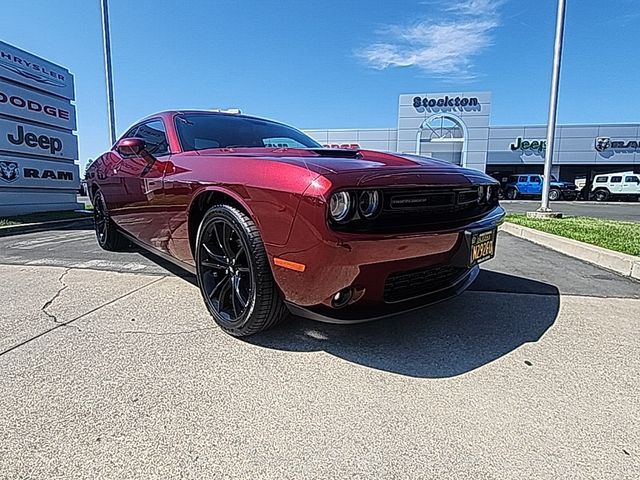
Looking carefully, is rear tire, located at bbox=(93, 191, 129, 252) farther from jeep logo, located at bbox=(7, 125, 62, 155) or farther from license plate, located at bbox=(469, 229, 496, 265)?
jeep logo, located at bbox=(7, 125, 62, 155)

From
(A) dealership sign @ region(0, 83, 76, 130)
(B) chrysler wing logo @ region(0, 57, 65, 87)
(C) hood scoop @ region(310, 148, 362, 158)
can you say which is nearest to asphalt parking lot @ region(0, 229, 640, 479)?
(C) hood scoop @ region(310, 148, 362, 158)

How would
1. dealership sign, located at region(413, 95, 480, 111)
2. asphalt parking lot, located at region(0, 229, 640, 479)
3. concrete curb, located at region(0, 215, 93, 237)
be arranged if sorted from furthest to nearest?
1. dealership sign, located at region(413, 95, 480, 111)
2. concrete curb, located at region(0, 215, 93, 237)
3. asphalt parking lot, located at region(0, 229, 640, 479)

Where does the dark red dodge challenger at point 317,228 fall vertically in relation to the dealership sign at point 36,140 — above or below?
below

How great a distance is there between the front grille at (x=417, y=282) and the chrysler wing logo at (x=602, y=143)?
1330 inches

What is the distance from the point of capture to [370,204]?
1990 mm

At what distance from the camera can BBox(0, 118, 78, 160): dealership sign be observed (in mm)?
8602

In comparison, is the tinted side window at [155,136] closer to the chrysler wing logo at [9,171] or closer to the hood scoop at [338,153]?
the hood scoop at [338,153]

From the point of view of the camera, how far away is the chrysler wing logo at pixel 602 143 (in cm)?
2953

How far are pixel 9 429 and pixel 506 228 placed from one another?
310 inches

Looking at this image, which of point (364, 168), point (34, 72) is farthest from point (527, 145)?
point (364, 168)

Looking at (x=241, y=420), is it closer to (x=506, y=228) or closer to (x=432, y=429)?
(x=432, y=429)

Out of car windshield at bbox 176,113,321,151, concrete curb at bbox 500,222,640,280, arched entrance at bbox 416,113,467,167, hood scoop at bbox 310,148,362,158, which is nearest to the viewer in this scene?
hood scoop at bbox 310,148,362,158

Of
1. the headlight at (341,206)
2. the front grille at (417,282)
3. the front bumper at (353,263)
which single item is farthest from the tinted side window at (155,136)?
the front grille at (417,282)

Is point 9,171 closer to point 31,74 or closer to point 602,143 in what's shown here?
point 31,74
